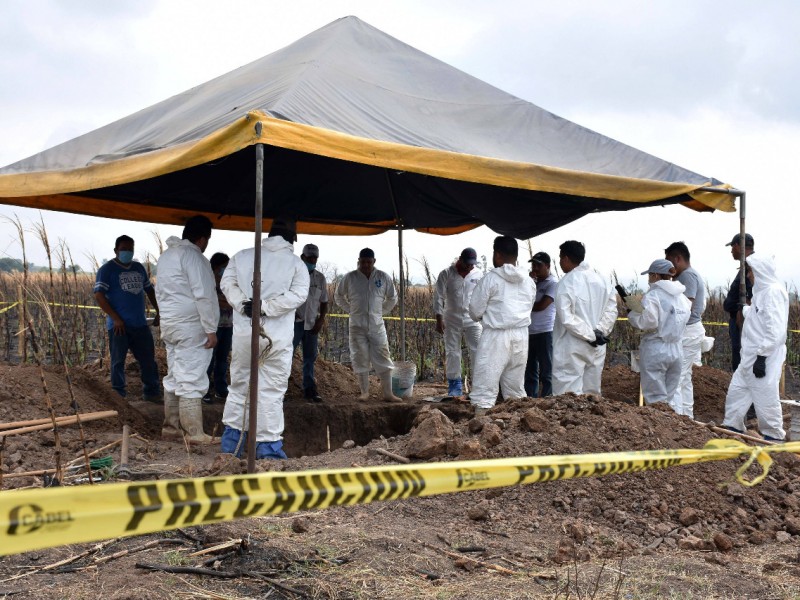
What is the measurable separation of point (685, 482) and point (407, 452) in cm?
193

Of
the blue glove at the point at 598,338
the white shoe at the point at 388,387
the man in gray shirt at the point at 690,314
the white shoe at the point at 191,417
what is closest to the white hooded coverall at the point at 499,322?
the blue glove at the point at 598,338

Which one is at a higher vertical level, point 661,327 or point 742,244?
point 742,244

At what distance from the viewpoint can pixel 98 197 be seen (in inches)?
335

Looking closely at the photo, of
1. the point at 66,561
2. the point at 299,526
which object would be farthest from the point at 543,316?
the point at 66,561

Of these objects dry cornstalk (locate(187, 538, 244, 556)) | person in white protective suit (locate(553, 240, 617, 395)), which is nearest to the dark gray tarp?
person in white protective suit (locate(553, 240, 617, 395))

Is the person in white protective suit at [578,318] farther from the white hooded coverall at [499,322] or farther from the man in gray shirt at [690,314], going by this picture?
the man in gray shirt at [690,314]

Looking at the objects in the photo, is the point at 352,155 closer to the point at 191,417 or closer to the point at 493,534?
the point at 493,534

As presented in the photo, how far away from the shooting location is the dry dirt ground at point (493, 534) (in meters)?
3.47

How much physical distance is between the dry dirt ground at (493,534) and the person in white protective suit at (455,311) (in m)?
3.99

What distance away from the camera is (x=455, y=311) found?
412 inches

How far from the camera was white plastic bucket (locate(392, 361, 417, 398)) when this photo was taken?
10.0 meters

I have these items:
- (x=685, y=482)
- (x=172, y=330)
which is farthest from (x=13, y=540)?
(x=172, y=330)

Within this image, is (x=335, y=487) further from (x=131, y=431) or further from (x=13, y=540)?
(x=131, y=431)

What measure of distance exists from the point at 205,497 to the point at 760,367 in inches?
270
